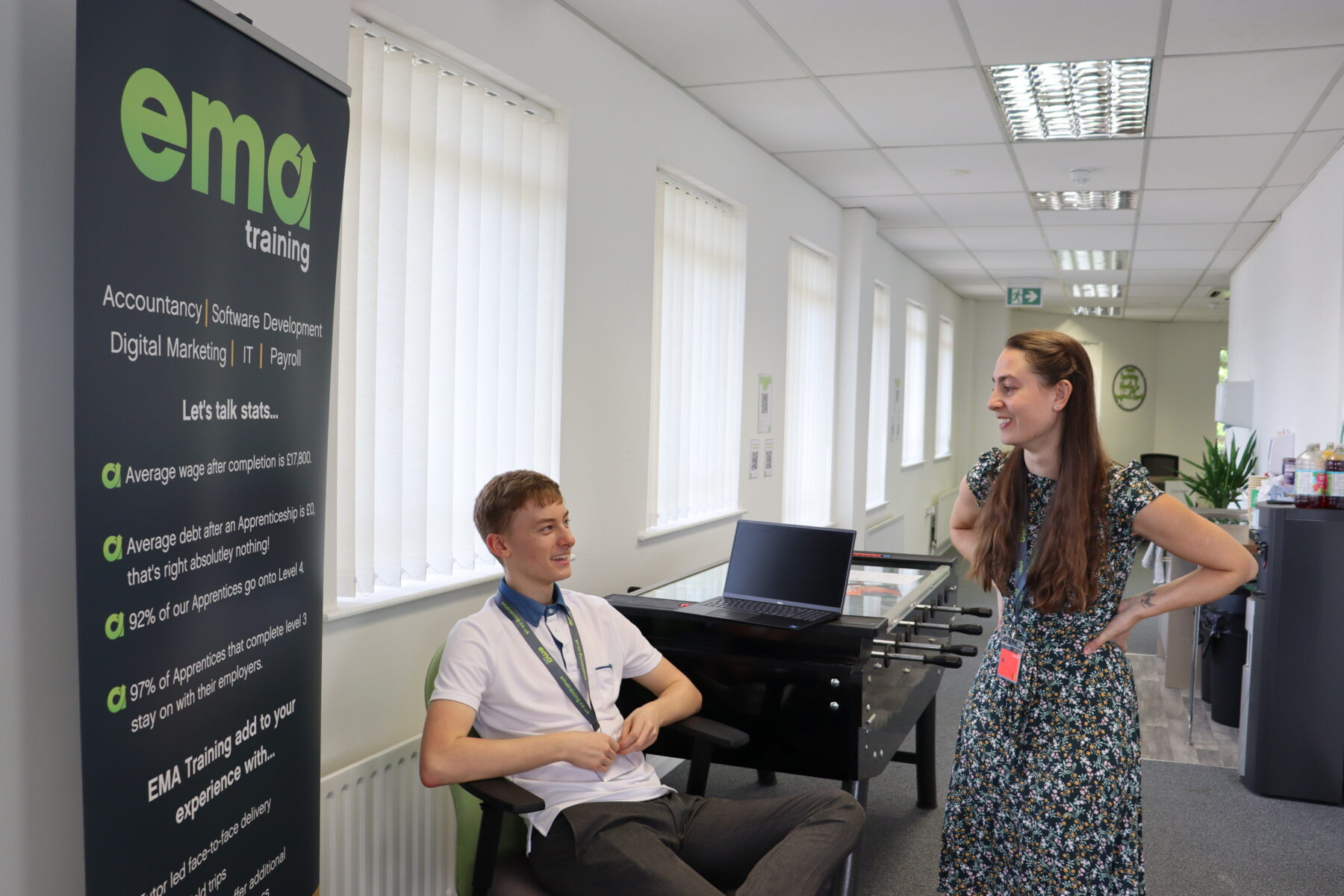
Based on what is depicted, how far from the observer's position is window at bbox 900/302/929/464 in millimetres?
9906

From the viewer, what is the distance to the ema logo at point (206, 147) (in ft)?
4.62

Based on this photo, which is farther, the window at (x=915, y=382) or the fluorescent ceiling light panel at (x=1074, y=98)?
the window at (x=915, y=382)

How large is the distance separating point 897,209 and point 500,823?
5.68 metres

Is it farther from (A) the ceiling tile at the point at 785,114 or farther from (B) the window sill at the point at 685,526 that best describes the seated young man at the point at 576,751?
(A) the ceiling tile at the point at 785,114

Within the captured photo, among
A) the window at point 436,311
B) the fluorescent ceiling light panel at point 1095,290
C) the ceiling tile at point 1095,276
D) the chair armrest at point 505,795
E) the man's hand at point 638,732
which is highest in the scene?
the fluorescent ceiling light panel at point 1095,290

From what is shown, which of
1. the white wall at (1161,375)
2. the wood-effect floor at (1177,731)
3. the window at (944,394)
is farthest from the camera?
the white wall at (1161,375)

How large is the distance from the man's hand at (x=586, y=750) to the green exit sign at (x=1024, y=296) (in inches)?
366

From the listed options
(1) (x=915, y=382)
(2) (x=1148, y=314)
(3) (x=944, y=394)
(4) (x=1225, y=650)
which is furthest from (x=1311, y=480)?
(2) (x=1148, y=314)

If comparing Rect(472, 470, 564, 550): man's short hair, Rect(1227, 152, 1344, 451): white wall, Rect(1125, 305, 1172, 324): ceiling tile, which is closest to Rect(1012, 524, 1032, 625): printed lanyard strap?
Rect(472, 470, 564, 550): man's short hair

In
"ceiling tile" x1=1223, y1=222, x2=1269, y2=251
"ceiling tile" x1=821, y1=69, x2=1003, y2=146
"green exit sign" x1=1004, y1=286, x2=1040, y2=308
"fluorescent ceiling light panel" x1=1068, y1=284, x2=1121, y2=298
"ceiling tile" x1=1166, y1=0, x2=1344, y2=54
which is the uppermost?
"fluorescent ceiling light panel" x1=1068, y1=284, x2=1121, y2=298

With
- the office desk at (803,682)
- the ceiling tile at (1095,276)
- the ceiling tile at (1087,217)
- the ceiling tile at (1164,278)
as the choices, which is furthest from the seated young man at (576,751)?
the ceiling tile at (1164,278)

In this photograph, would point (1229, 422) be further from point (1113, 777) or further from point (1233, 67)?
point (1113, 777)

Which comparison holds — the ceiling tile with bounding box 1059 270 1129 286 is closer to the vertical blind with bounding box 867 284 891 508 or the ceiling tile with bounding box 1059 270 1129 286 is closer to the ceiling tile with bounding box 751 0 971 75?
the vertical blind with bounding box 867 284 891 508

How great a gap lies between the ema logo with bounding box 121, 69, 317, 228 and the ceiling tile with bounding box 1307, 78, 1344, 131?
3938 mm
